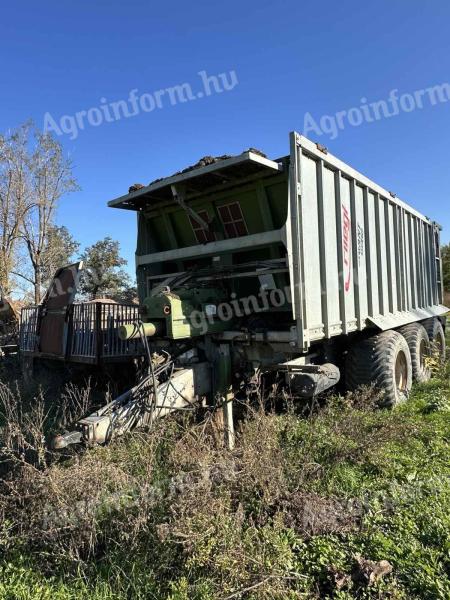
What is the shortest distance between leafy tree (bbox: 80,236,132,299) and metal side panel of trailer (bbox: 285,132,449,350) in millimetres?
26097

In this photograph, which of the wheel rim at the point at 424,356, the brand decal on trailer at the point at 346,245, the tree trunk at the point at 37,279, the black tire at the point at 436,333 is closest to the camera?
the brand decal on trailer at the point at 346,245

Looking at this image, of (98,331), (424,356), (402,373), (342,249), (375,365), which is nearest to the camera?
(342,249)

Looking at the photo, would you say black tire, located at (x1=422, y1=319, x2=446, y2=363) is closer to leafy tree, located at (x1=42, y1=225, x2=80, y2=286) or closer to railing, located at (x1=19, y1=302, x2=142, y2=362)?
railing, located at (x1=19, y1=302, x2=142, y2=362)

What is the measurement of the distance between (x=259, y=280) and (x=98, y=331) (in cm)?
310

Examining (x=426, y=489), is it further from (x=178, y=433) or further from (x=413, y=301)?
(x=413, y=301)

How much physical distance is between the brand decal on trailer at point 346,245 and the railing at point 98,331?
3.17m

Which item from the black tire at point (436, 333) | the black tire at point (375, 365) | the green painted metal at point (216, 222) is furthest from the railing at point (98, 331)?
the black tire at point (436, 333)

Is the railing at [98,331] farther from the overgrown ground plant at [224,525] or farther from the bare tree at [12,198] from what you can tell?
the bare tree at [12,198]

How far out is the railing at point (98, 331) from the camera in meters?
6.71

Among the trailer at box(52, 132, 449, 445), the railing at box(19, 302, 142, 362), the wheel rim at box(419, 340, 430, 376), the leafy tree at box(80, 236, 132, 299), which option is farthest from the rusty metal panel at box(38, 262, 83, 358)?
the leafy tree at box(80, 236, 132, 299)

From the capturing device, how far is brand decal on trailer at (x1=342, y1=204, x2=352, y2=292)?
5.30 metres

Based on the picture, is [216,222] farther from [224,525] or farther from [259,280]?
[224,525]

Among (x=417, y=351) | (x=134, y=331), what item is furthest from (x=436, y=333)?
(x=134, y=331)

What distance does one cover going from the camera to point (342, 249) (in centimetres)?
520
